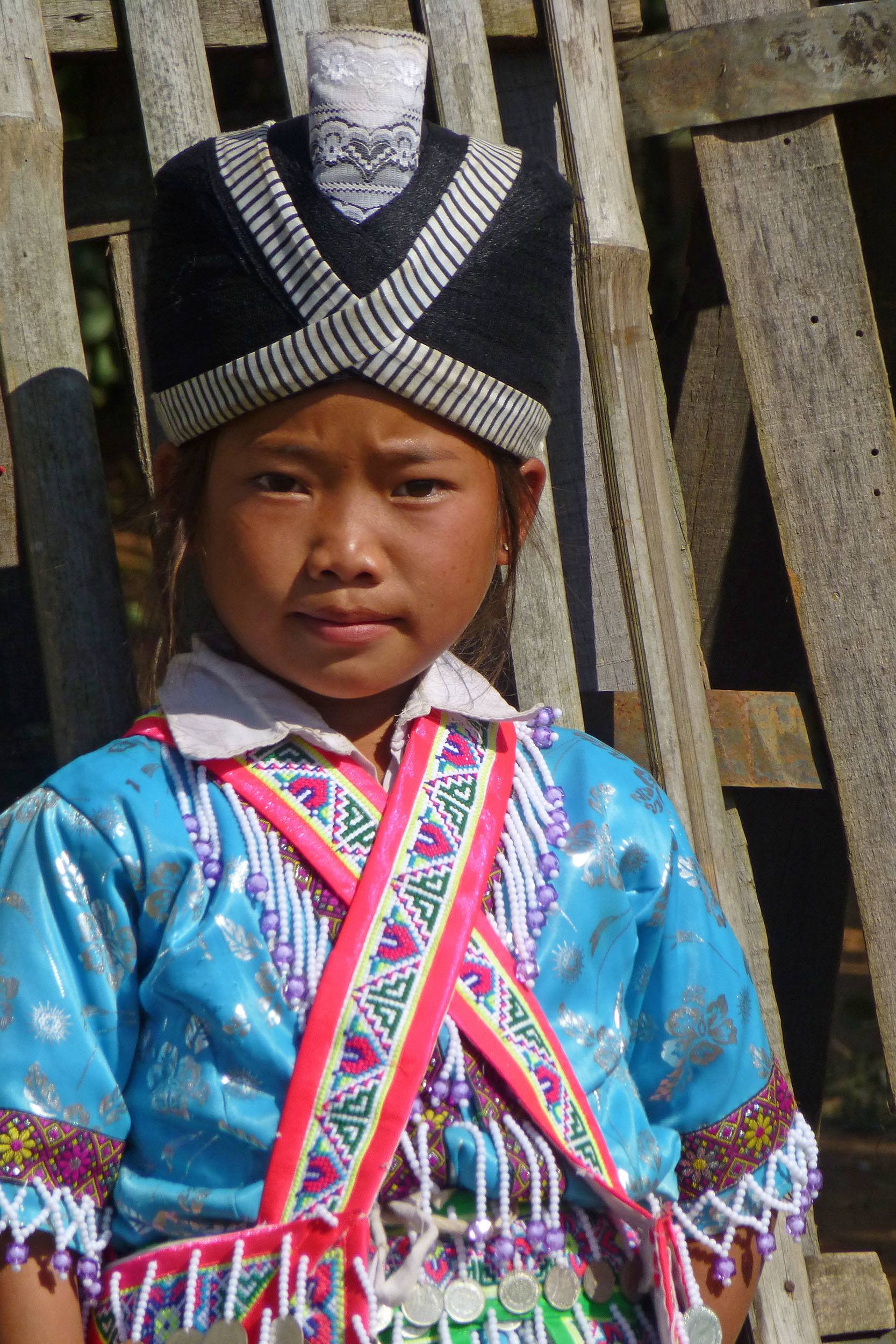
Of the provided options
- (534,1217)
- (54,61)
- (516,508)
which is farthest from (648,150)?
(534,1217)

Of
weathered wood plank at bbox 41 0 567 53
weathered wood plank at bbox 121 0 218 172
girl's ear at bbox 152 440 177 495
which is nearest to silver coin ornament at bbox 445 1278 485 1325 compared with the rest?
girl's ear at bbox 152 440 177 495

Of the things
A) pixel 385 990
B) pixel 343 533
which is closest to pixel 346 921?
pixel 385 990

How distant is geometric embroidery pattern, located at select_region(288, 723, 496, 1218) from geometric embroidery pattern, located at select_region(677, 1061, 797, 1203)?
44 centimetres

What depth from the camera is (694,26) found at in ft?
7.53

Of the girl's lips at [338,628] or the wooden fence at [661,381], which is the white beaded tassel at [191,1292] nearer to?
the girl's lips at [338,628]

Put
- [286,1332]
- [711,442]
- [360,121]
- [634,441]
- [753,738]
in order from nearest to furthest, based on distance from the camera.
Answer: [286,1332] → [360,121] → [634,441] → [753,738] → [711,442]

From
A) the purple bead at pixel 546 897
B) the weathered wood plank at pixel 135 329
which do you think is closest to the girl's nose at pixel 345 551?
the purple bead at pixel 546 897

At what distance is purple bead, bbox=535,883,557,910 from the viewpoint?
167 centimetres

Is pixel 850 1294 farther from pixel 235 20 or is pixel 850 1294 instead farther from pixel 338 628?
pixel 235 20

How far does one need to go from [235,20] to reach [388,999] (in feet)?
4.73

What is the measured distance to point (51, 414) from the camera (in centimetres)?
192

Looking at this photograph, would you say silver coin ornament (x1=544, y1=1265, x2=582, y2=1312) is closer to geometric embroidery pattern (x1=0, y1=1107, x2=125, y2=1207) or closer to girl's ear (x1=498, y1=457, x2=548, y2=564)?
geometric embroidery pattern (x1=0, y1=1107, x2=125, y2=1207)

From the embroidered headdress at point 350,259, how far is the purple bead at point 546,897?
53 cm

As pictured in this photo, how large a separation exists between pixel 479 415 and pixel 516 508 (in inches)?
8.0
